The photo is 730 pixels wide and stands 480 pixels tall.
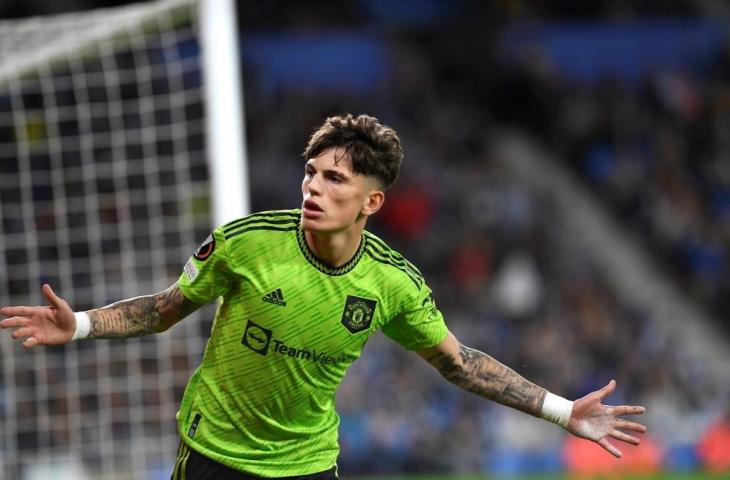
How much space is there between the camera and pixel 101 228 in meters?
8.57

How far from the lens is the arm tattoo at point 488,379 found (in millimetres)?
5309

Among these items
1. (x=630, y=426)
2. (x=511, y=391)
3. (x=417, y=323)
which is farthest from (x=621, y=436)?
(x=417, y=323)

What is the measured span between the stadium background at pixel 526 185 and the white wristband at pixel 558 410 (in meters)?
8.49

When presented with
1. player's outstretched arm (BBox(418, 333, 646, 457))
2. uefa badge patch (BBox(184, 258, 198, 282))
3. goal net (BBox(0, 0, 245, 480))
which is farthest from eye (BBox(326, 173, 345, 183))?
goal net (BBox(0, 0, 245, 480))

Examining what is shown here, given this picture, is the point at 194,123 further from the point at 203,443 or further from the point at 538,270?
the point at 538,270

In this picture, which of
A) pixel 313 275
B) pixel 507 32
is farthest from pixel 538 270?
pixel 313 275

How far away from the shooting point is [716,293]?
16906mm

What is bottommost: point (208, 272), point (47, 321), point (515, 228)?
point (47, 321)

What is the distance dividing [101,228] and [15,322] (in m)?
3.99

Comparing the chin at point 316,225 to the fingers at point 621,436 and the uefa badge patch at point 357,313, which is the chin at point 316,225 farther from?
the fingers at point 621,436

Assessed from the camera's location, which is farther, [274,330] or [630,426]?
[630,426]

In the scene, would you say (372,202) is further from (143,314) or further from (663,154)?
(663,154)

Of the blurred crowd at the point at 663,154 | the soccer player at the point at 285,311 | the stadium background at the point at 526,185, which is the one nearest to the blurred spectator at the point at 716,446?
the stadium background at the point at 526,185

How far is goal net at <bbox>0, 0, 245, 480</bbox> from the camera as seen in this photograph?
790 cm
